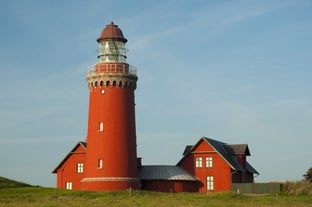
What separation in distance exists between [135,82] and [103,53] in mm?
4227

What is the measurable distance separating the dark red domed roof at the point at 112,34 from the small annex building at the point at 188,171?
46.0 feet

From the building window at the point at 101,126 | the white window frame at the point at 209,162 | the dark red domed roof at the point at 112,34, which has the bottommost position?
the white window frame at the point at 209,162

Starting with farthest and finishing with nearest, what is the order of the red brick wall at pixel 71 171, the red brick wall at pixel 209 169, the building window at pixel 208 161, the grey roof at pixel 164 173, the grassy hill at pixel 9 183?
1. the red brick wall at pixel 71 171
2. the building window at pixel 208 161
3. the red brick wall at pixel 209 169
4. the grey roof at pixel 164 173
5. the grassy hill at pixel 9 183

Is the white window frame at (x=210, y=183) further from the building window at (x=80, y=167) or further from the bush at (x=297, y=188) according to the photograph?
the building window at (x=80, y=167)

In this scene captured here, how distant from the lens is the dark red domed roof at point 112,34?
5772 cm

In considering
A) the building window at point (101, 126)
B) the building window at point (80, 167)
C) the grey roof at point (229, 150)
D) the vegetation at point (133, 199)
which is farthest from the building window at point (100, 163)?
the grey roof at point (229, 150)

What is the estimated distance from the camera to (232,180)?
215 feet

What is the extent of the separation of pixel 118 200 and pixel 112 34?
1839 centimetres

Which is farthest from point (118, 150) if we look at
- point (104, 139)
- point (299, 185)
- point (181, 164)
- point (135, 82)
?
point (299, 185)

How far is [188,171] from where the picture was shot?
218 feet

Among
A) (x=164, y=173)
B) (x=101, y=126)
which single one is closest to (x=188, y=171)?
(x=164, y=173)

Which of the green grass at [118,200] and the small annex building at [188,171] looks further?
the small annex building at [188,171]

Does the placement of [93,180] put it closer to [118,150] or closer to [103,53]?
[118,150]

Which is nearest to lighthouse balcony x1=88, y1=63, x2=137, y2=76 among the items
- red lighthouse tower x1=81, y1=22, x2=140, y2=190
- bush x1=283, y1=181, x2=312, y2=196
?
red lighthouse tower x1=81, y1=22, x2=140, y2=190
